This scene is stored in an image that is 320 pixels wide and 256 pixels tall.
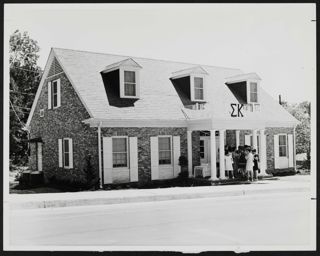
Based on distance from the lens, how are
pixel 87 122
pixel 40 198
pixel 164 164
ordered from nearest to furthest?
1. pixel 40 198
2. pixel 87 122
3. pixel 164 164

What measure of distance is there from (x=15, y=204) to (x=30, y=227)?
3.54 meters

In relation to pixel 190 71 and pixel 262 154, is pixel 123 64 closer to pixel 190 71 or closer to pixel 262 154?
pixel 190 71

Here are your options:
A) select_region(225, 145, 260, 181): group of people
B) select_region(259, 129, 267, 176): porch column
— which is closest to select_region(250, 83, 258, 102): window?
select_region(259, 129, 267, 176): porch column

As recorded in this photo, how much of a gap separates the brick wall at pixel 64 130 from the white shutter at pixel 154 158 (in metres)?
2.67

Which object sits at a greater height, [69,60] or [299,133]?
[69,60]

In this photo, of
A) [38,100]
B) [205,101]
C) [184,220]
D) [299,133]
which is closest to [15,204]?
[184,220]

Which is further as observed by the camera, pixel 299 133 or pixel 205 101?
pixel 299 133

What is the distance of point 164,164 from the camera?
2098 cm

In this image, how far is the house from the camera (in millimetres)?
19594

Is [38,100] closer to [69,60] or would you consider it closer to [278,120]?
[69,60]

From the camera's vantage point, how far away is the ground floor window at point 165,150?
21.0m

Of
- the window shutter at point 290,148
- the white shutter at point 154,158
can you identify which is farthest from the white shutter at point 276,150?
the white shutter at point 154,158

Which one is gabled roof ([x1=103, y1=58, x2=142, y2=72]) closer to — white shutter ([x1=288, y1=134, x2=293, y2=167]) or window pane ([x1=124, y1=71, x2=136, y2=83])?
window pane ([x1=124, y1=71, x2=136, y2=83])

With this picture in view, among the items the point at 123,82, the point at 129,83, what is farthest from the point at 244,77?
the point at 123,82
